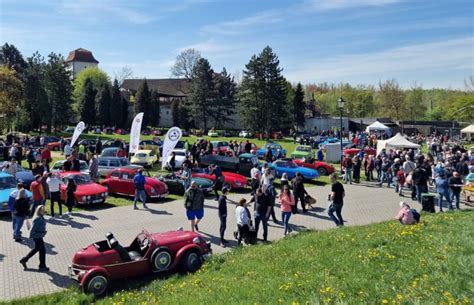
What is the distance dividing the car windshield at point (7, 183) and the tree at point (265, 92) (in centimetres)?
4792

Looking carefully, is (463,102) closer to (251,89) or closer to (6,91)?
(251,89)

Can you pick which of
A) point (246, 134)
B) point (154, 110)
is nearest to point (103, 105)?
point (154, 110)

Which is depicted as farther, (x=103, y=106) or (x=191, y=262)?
(x=103, y=106)

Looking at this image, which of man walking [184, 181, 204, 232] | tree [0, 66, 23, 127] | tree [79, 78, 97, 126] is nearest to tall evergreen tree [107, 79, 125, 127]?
tree [79, 78, 97, 126]

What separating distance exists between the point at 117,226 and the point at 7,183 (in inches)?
223

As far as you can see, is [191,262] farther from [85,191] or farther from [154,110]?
[154,110]

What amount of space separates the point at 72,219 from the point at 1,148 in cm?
1615

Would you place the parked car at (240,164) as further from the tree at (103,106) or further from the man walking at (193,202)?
the tree at (103,106)

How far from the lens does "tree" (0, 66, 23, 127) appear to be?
45781 mm

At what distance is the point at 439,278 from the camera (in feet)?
25.7

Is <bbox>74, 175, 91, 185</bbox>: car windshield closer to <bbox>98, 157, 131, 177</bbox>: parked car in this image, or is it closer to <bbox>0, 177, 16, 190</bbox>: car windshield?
<bbox>0, 177, 16, 190</bbox>: car windshield

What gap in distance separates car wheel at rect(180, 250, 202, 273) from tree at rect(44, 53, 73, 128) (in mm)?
57575

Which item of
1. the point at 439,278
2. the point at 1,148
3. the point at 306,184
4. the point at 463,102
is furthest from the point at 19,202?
the point at 463,102

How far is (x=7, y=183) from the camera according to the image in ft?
55.8
